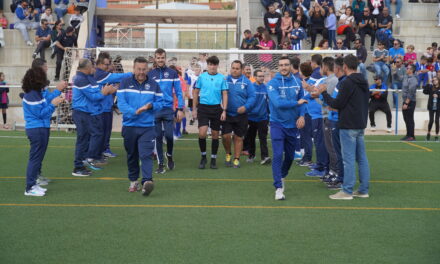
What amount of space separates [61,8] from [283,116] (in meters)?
17.7

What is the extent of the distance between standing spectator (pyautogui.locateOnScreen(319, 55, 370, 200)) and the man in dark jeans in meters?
14.5

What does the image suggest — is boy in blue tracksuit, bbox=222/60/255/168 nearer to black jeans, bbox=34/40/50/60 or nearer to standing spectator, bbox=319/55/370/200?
standing spectator, bbox=319/55/370/200

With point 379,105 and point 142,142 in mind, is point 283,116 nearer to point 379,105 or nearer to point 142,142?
point 142,142

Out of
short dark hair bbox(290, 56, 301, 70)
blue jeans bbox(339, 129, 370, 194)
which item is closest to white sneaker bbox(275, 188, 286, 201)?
blue jeans bbox(339, 129, 370, 194)

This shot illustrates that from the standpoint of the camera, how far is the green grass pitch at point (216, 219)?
618 cm

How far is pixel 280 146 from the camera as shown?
8.78 meters

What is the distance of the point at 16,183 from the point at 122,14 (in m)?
17.4

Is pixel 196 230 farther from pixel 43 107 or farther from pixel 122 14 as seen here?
pixel 122 14

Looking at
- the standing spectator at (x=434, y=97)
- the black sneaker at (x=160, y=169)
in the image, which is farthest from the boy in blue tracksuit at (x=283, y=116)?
the standing spectator at (x=434, y=97)

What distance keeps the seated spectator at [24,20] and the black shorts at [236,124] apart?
14418 millimetres

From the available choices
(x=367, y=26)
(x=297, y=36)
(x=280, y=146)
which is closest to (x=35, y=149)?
(x=280, y=146)

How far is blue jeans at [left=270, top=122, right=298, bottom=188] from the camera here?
28.5ft

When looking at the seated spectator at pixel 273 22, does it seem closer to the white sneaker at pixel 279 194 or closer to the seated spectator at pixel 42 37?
the seated spectator at pixel 42 37

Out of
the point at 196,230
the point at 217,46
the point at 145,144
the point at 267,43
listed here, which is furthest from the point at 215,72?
the point at 217,46
